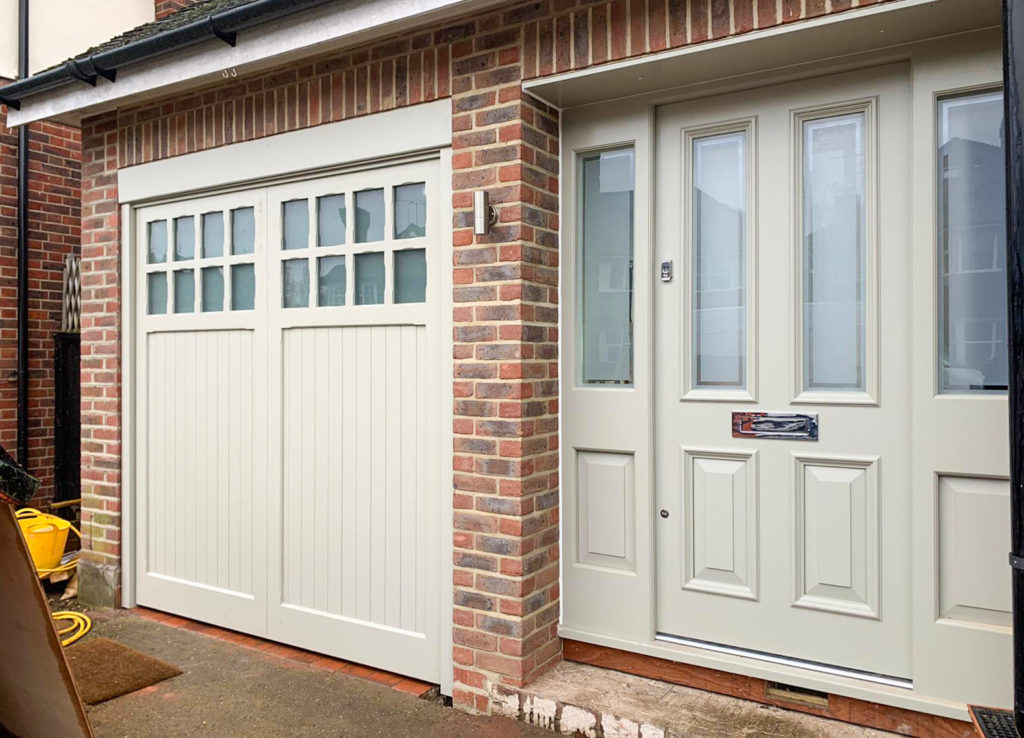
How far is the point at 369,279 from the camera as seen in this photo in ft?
12.4

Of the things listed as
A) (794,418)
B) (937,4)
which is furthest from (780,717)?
(937,4)

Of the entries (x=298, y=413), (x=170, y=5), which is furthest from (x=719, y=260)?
(x=170, y=5)

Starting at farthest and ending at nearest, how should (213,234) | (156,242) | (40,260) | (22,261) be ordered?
(40,260) < (22,261) < (156,242) < (213,234)

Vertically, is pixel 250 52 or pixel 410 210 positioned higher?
pixel 250 52

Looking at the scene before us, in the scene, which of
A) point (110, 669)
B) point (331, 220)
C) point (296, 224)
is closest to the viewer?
point (110, 669)

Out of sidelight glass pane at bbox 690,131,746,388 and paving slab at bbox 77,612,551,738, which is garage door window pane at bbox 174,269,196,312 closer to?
paving slab at bbox 77,612,551,738

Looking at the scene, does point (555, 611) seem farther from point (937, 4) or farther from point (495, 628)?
point (937, 4)

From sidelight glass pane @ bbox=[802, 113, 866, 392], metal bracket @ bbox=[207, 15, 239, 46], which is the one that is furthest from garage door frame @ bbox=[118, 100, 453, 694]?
sidelight glass pane @ bbox=[802, 113, 866, 392]

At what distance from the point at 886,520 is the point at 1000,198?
1.19m

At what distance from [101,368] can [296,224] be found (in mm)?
1763

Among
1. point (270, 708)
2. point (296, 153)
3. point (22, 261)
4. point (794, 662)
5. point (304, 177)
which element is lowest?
point (270, 708)

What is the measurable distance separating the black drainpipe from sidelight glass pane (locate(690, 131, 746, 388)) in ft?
17.3

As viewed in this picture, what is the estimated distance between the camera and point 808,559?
3.02 meters

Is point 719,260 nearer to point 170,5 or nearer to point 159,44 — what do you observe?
point 159,44
